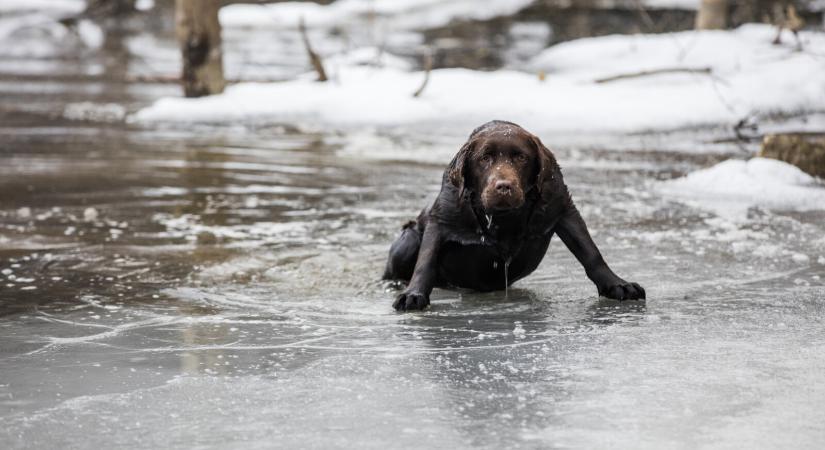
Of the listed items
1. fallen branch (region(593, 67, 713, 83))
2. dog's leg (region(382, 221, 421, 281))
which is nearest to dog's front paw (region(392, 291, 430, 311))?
dog's leg (region(382, 221, 421, 281))

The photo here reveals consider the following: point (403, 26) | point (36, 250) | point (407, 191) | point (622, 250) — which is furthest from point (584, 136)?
point (403, 26)

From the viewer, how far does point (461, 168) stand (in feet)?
18.6

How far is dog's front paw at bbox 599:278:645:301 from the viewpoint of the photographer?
18.8 feet

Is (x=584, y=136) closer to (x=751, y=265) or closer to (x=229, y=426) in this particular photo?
(x=751, y=265)

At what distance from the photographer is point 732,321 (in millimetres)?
5293

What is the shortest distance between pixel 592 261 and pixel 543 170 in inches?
21.4

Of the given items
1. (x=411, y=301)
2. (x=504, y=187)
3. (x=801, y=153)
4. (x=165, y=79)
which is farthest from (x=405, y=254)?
(x=165, y=79)

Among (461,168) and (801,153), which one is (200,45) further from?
(461,168)

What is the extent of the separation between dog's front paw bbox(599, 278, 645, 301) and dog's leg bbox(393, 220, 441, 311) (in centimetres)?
86

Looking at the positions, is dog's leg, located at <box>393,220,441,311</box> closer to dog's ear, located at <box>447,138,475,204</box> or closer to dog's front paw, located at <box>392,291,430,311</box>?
dog's front paw, located at <box>392,291,430,311</box>

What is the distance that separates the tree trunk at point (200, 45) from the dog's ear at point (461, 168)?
11878 mm

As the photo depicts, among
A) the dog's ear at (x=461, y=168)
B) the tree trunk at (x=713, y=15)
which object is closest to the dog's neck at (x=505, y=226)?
the dog's ear at (x=461, y=168)

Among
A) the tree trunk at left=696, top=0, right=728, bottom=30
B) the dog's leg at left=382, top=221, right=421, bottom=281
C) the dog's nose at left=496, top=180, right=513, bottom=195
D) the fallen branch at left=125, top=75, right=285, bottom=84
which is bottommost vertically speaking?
the dog's leg at left=382, top=221, right=421, bottom=281

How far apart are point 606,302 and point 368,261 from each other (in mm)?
1797
